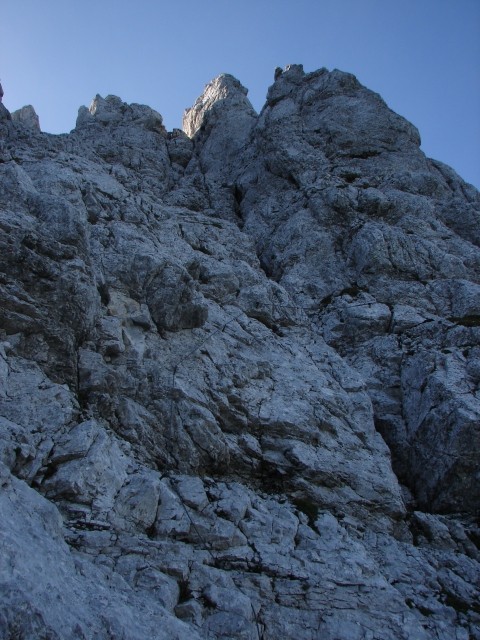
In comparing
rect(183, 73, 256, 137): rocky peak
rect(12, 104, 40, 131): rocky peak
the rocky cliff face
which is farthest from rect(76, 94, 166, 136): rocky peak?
rect(12, 104, 40, 131): rocky peak

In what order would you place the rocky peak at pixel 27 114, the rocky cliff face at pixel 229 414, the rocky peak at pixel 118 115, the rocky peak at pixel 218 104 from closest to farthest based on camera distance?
the rocky cliff face at pixel 229 414 → the rocky peak at pixel 118 115 → the rocky peak at pixel 218 104 → the rocky peak at pixel 27 114

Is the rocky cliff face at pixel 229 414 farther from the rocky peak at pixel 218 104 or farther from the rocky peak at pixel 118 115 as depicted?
the rocky peak at pixel 218 104

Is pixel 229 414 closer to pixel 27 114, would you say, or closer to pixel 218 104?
pixel 218 104

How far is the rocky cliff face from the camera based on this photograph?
16.6 meters

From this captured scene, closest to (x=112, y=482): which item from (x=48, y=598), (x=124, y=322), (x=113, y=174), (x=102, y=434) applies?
(x=102, y=434)

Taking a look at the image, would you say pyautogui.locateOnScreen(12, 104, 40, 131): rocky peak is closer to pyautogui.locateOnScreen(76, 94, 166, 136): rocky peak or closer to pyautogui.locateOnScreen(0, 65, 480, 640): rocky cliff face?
pyautogui.locateOnScreen(76, 94, 166, 136): rocky peak

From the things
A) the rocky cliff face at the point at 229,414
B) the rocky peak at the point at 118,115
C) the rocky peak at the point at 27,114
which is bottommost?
the rocky cliff face at the point at 229,414

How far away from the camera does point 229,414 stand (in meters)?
26.5

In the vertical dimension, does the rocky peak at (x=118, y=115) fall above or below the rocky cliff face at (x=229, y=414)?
above

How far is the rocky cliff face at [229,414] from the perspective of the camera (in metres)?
16.6

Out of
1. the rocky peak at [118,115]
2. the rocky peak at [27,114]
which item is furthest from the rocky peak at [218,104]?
the rocky peak at [27,114]

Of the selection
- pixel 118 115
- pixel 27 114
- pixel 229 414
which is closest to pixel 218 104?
pixel 118 115

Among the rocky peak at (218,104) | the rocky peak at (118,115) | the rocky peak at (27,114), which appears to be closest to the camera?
the rocky peak at (118,115)

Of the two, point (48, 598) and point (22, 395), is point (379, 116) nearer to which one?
point (22, 395)
